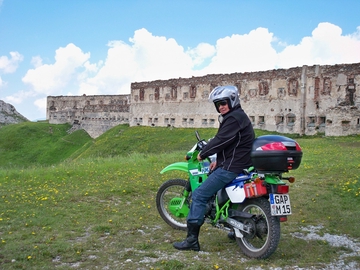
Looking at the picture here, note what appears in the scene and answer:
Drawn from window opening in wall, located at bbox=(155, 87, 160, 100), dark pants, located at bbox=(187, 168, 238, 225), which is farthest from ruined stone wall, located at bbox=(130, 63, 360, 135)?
dark pants, located at bbox=(187, 168, 238, 225)

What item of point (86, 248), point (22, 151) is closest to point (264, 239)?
point (86, 248)

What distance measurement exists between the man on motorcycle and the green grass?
21.5 inches

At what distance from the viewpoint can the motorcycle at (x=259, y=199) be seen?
580cm

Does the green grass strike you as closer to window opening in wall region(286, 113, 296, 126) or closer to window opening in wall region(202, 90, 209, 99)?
window opening in wall region(286, 113, 296, 126)

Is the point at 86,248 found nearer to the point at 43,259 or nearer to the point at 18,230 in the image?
the point at 43,259

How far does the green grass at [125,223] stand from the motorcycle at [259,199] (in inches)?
13.5

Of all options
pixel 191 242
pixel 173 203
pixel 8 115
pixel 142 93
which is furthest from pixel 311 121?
pixel 8 115

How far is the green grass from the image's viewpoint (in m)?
5.81

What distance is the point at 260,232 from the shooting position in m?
6.04

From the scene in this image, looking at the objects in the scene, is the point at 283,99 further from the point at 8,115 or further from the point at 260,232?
the point at 8,115

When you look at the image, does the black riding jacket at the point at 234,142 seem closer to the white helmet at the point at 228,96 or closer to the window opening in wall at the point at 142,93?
the white helmet at the point at 228,96

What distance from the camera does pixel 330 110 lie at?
3244 cm

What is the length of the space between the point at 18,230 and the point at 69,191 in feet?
12.0

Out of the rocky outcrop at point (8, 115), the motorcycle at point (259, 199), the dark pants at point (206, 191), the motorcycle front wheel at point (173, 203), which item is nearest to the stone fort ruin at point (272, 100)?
the rocky outcrop at point (8, 115)
